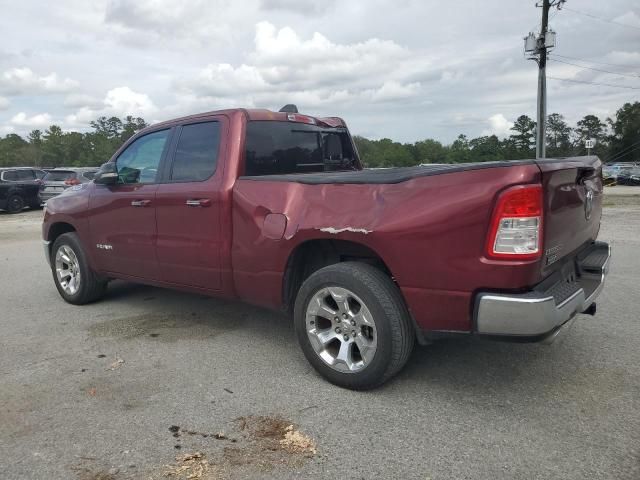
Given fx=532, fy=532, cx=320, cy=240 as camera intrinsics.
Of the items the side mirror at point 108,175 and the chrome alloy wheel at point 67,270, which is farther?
the chrome alloy wheel at point 67,270

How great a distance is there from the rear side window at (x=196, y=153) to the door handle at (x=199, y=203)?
7.2 inches

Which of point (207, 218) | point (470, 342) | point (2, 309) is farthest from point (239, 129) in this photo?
point (2, 309)

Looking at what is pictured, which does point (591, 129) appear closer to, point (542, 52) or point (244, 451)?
point (542, 52)

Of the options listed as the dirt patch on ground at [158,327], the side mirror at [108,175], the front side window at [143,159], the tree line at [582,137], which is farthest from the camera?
the tree line at [582,137]

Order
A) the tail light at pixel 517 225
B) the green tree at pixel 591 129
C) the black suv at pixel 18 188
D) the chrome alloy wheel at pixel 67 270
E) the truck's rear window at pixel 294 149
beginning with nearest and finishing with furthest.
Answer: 1. the tail light at pixel 517 225
2. the truck's rear window at pixel 294 149
3. the chrome alloy wheel at pixel 67 270
4. the black suv at pixel 18 188
5. the green tree at pixel 591 129

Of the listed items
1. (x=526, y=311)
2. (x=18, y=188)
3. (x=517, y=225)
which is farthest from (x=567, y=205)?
(x=18, y=188)

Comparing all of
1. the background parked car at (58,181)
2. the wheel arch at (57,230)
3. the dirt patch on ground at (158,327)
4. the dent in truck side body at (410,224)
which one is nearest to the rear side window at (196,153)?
the dent in truck side body at (410,224)

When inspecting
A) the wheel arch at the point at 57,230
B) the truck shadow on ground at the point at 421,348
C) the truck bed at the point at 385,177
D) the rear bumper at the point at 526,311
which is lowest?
the truck shadow on ground at the point at 421,348

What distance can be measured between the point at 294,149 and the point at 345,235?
Result: 1.54m

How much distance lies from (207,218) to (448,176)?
1.95 meters

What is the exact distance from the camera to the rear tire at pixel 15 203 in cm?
1925

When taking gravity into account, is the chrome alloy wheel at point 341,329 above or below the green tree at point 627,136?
below

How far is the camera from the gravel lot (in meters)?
2.56

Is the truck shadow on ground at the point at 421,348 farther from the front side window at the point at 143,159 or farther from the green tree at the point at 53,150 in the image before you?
the green tree at the point at 53,150
